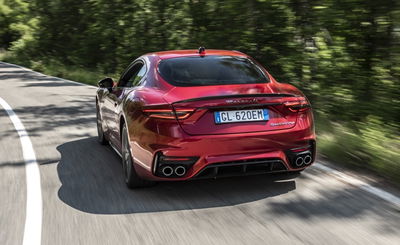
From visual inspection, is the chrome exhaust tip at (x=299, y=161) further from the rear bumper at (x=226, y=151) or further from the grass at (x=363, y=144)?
the grass at (x=363, y=144)

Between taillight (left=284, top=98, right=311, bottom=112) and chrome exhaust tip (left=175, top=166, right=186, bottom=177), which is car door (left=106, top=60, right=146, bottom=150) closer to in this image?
chrome exhaust tip (left=175, top=166, right=186, bottom=177)

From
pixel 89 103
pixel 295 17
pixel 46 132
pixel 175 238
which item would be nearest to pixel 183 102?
pixel 175 238

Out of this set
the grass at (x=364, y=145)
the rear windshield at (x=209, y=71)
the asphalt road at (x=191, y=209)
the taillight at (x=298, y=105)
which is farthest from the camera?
the grass at (x=364, y=145)

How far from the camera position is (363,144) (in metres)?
6.23

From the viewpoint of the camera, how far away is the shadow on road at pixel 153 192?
4871 mm

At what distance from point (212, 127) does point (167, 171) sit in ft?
1.94

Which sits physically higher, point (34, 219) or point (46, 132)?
point (34, 219)

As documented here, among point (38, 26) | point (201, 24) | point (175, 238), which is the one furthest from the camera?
point (38, 26)

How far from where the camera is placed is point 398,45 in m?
7.93

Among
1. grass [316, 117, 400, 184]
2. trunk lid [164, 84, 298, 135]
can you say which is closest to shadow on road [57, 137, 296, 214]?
trunk lid [164, 84, 298, 135]

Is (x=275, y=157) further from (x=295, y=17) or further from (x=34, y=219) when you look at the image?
(x=295, y=17)

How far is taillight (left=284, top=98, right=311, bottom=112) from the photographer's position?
4.97m

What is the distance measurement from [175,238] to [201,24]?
41.0 ft

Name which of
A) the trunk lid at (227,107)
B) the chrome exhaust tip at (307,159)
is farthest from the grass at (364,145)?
the trunk lid at (227,107)
